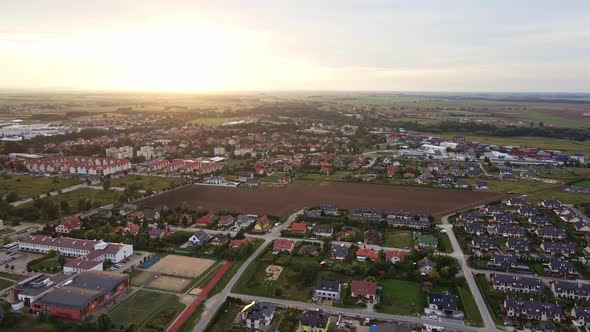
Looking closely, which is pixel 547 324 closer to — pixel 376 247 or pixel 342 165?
pixel 376 247

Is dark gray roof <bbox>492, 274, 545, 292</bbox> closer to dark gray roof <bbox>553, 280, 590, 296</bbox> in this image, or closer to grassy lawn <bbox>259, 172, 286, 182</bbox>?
dark gray roof <bbox>553, 280, 590, 296</bbox>

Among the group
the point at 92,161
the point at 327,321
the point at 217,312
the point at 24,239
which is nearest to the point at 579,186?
the point at 327,321

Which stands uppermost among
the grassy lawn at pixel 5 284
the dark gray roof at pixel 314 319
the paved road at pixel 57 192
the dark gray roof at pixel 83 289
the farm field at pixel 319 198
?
the dark gray roof at pixel 83 289

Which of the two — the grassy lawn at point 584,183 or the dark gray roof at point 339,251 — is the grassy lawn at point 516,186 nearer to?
the grassy lawn at point 584,183

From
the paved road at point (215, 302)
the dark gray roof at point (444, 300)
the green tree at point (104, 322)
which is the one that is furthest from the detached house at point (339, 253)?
the green tree at point (104, 322)

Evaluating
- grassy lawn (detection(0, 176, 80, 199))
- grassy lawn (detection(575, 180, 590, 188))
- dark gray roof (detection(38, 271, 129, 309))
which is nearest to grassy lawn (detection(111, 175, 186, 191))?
grassy lawn (detection(0, 176, 80, 199))

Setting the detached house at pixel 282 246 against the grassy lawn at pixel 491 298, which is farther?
the detached house at pixel 282 246
